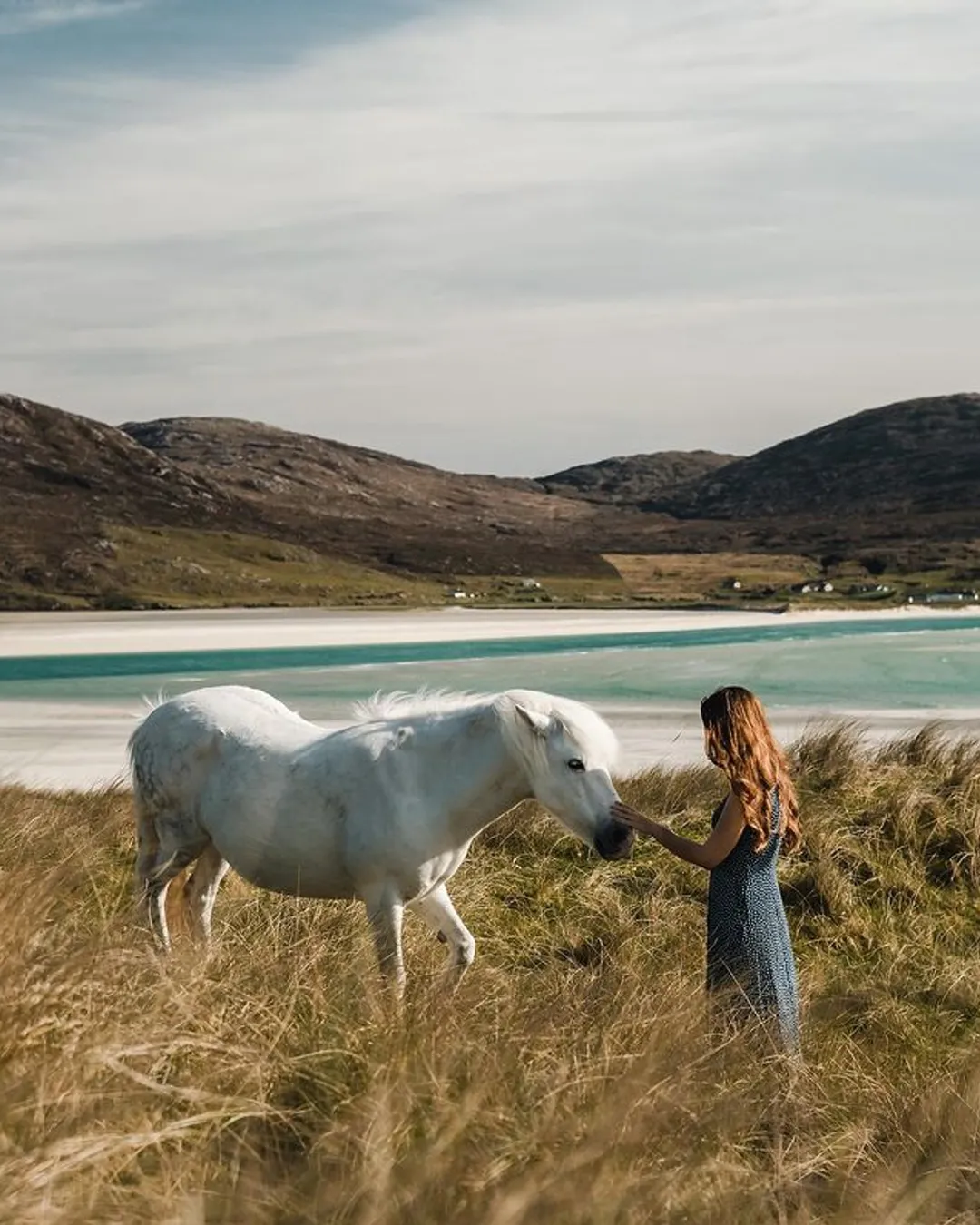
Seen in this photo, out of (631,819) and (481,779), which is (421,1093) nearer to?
(631,819)

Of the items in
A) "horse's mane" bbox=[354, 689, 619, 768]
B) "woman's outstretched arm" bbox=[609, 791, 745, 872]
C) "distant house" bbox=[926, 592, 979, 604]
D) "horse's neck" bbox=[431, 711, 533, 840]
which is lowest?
"distant house" bbox=[926, 592, 979, 604]

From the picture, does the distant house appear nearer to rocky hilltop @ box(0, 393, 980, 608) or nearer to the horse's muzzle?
rocky hilltop @ box(0, 393, 980, 608)

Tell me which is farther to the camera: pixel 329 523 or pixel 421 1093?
pixel 329 523

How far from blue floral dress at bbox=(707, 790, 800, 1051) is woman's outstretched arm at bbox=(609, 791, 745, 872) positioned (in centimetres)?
10

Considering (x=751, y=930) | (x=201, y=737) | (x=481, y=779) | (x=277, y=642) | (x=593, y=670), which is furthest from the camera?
(x=277, y=642)

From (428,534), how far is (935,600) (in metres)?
74.9

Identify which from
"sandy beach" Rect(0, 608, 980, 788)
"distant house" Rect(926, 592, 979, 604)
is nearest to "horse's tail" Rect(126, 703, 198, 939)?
"sandy beach" Rect(0, 608, 980, 788)

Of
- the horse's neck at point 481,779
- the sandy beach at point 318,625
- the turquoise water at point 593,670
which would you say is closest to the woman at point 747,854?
the horse's neck at point 481,779

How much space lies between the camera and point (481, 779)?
19.1ft

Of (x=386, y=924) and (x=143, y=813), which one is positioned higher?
(x=143, y=813)

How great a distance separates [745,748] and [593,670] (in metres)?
27.4

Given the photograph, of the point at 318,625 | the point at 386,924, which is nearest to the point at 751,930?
the point at 386,924

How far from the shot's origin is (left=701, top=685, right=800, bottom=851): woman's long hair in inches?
214

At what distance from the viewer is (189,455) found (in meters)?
199
